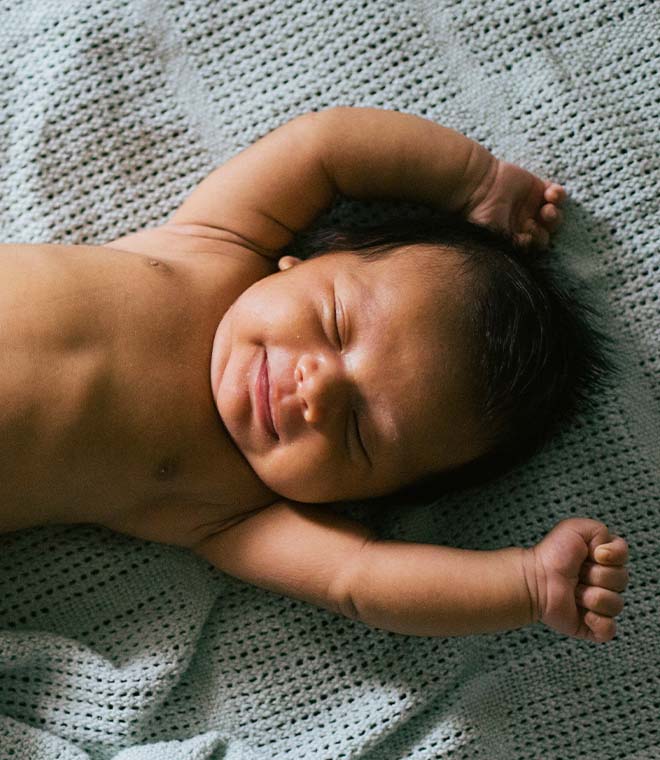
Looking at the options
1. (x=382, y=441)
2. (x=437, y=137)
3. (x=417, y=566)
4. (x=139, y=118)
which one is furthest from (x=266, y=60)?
(x=417, y=566)

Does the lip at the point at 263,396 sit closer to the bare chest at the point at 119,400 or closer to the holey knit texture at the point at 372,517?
the bare chest at the point at 119,400

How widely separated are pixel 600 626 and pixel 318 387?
56 cm

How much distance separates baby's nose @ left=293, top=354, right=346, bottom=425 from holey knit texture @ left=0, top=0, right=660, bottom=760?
345 millimetres

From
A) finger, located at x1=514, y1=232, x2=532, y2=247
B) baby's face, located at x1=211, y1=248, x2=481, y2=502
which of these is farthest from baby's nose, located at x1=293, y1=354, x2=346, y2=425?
finger, located at x1=514, y1=232, x2=532, y2=247

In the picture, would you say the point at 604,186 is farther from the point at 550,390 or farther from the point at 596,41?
the point at 550,390

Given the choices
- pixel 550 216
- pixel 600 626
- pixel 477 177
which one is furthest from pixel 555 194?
pixel 600 626

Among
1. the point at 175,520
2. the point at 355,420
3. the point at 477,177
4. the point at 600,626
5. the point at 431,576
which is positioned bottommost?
the point at 600,626

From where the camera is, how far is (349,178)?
1.48 m

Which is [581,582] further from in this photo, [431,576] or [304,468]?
[304,468]

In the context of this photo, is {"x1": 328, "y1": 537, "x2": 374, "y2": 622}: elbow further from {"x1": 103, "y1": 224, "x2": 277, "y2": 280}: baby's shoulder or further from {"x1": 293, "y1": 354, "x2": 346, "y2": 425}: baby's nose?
{"x1": 103, "y1": 224, "x2": 277, "y2": 280}: baby's shoulder

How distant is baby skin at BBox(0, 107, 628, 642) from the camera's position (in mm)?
1293

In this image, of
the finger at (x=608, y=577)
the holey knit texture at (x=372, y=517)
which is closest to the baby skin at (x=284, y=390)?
the finger at (x=608, y=577)

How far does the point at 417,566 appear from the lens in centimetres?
137

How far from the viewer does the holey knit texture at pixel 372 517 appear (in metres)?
1.47
